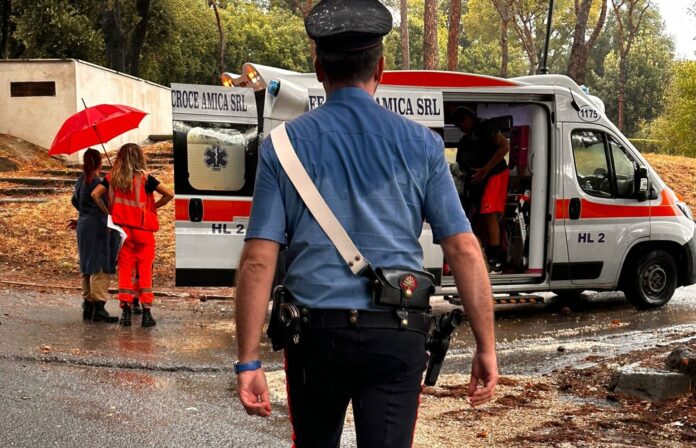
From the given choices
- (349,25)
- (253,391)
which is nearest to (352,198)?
(349,25)

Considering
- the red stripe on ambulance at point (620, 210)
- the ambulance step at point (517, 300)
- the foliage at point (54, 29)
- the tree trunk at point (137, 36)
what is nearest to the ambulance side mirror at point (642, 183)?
the red stripe on ambulance at point (620, 210)

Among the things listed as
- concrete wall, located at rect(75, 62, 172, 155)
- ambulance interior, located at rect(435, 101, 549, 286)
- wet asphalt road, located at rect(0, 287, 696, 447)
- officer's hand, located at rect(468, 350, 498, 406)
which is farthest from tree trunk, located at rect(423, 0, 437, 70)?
officer's hand, located at rect(468, 350, 498, 406)

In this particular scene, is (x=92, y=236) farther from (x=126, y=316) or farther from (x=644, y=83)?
(x=644, y=83)

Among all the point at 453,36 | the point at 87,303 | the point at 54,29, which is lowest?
the point at 87,303

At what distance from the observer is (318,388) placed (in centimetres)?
287

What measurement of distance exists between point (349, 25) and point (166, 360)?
18.6 ft

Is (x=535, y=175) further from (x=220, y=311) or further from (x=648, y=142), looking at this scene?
(x=648, y=142)

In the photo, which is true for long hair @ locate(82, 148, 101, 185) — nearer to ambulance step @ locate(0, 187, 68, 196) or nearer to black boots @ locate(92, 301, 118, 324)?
black boots @ locate(92, 301, 118, 324)

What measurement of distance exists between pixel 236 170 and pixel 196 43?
116 ft

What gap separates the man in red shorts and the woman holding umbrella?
4.06 m

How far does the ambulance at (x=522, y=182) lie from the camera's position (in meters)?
9.30

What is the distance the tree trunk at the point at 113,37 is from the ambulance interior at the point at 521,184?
18.6 metres

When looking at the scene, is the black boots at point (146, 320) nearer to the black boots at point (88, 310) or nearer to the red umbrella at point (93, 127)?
the black boots at point (88, 310)

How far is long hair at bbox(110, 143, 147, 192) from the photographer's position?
9430 millimetres
